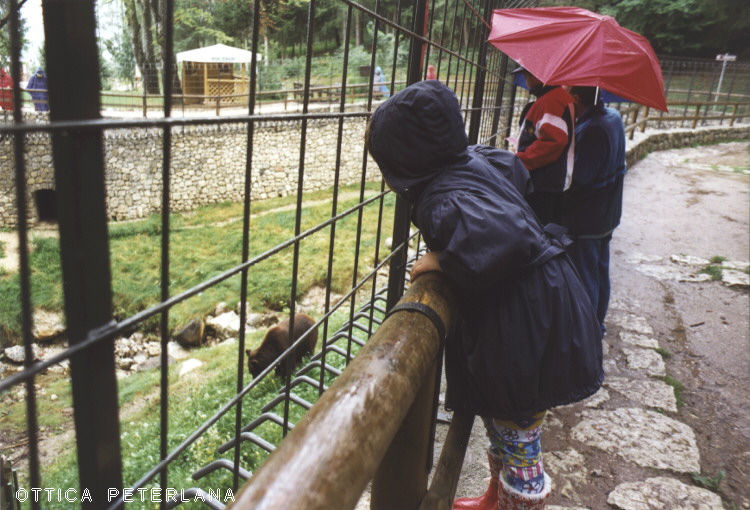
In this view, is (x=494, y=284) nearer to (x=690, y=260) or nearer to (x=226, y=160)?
(x=690, y=260)

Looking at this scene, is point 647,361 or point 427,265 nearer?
point 427,265

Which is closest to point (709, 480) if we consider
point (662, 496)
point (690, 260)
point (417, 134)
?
point (662, 496)

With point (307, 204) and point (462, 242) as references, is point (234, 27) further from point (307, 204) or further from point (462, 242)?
point (462, 242)

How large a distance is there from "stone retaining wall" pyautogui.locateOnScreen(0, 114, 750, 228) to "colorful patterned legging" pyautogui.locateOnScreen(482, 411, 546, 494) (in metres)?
10.4

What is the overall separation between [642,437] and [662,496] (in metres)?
0.42

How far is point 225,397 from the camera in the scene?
505cm

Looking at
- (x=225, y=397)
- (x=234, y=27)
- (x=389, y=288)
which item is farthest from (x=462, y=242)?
(x=234, y=27)

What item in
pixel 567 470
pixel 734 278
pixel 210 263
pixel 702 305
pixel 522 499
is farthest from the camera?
pixel 210 263

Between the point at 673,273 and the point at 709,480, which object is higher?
the point at 673,273

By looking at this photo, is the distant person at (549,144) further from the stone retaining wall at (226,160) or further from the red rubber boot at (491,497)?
the stone retaining wall at (226,160)

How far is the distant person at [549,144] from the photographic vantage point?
9.04 feet

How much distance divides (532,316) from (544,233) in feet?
1.09

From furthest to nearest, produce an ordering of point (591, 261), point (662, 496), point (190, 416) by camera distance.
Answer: point (190, 416), point (591, 261), point (662, 496)

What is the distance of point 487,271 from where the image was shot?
1271 mm
